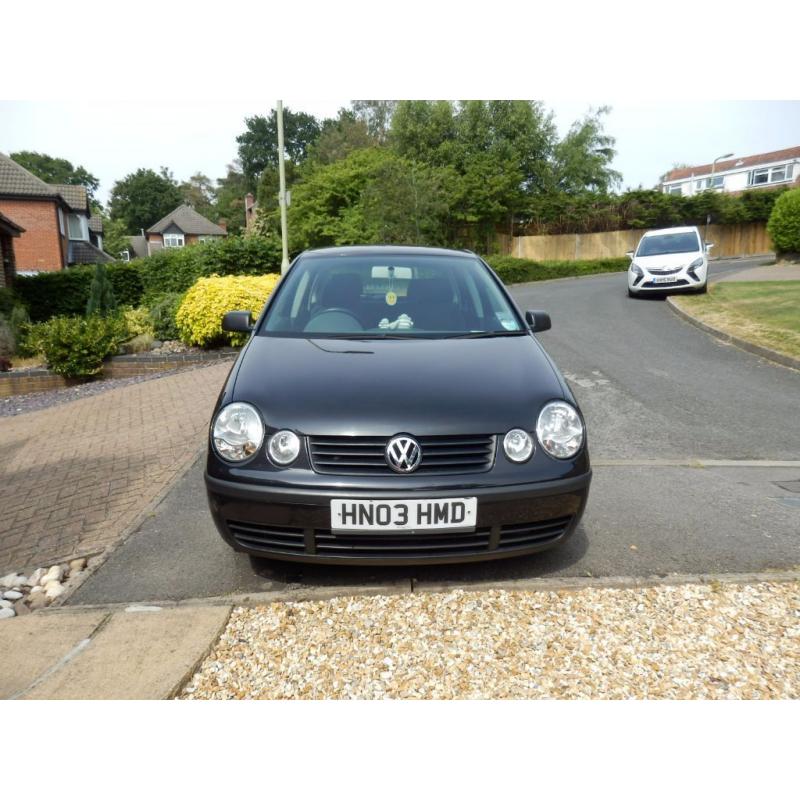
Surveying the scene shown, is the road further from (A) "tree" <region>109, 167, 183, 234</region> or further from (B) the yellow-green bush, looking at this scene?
(A) "tree" <region>109, 167, 183, 234</region>

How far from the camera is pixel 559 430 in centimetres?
286

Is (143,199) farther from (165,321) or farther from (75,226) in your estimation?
(165,321)

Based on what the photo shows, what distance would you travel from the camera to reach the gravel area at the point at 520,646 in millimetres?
2291

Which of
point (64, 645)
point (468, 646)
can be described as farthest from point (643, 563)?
point (64, 645)

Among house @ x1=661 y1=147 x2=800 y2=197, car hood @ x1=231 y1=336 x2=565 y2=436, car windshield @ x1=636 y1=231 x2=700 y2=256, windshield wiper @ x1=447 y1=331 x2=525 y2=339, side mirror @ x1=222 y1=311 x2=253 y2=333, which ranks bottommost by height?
car hood @ x1=231 y1=336 x2=565 y2=436

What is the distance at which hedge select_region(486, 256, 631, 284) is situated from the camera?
26.8m

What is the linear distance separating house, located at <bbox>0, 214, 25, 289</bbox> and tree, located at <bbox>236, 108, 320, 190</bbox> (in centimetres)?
5564

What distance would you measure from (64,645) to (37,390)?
9283mm

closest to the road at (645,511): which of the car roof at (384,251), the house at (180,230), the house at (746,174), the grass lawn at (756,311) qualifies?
the car roof at (384,251)

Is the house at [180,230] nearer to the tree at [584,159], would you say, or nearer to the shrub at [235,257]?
the tree at [584,159]

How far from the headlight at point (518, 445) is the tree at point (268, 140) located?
254ft

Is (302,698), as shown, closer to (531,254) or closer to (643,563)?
(643,563)

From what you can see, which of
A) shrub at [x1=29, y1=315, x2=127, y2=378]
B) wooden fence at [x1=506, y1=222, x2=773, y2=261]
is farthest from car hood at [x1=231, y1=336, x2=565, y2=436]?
wooden fence at [x1=506, y1=222, x2=773, y2=261]

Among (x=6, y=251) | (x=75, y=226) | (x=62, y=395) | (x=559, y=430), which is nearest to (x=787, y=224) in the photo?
(x=62, y=395)
